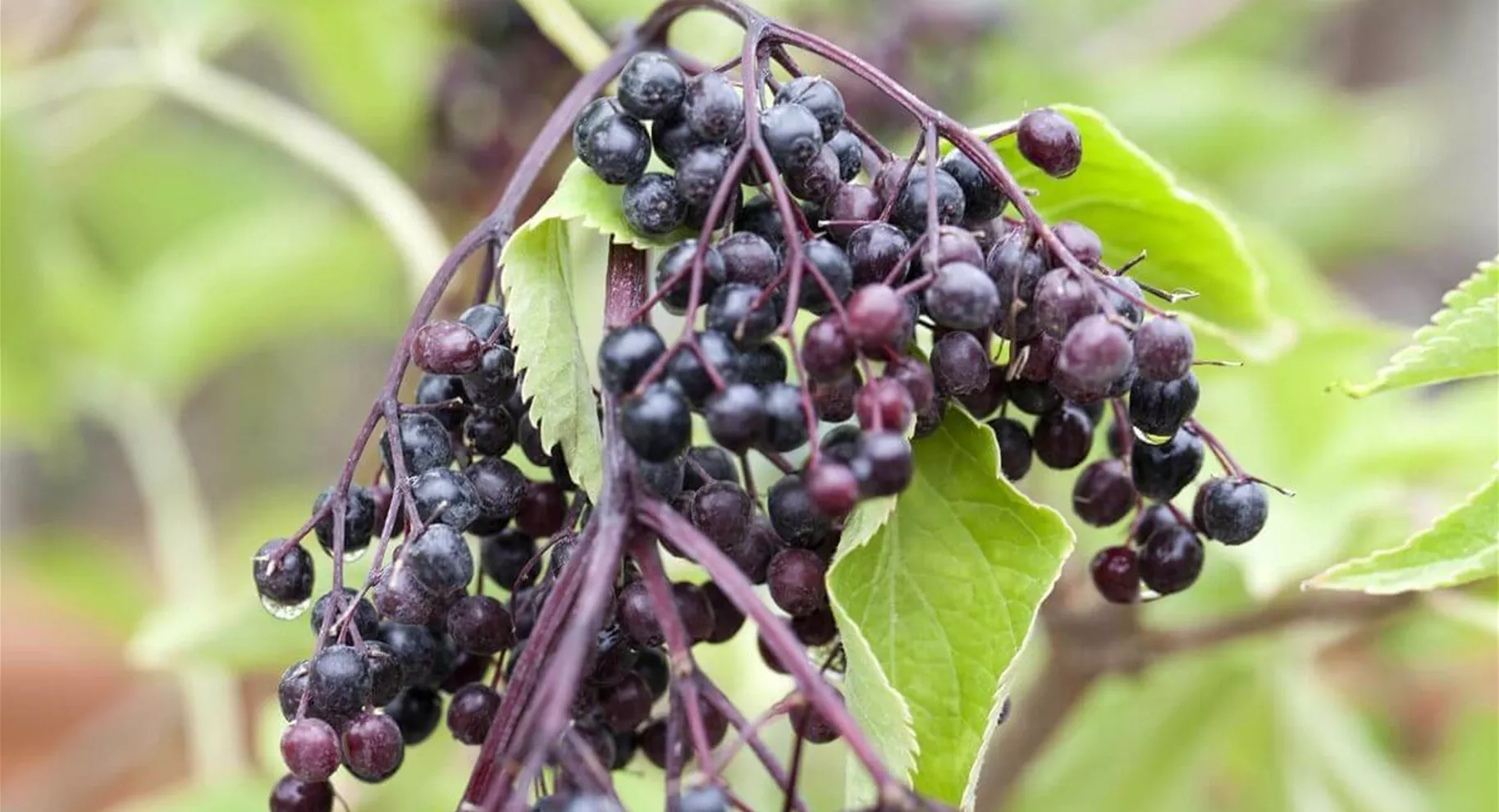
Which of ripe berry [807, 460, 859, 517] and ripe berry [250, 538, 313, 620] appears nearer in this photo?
ripe berry [807, 460, 859, 517]

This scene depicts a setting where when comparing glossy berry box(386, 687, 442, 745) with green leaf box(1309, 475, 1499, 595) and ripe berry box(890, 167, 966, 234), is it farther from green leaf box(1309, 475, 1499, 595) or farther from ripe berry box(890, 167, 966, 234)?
green leaf box(1309, 475, 1499, 595)

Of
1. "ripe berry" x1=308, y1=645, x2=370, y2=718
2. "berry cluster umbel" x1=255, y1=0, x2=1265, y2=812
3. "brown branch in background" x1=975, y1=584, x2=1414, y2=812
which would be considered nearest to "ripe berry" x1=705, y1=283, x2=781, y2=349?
Answer: "berry cluster umbel" x1=255, y1=0, x2=1265, y2=812

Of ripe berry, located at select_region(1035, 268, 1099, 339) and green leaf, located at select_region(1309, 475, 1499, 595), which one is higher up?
ripe berry, located at select_region(1035, 268, 1099, 339)

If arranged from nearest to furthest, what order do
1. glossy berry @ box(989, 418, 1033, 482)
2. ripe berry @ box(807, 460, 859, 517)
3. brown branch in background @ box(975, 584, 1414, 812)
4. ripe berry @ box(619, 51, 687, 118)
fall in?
ripe berry @ box(807, 460, 859, 517)
ripe berry @ box(619, 51, 687, 118)
glossy berry @ box(989, 418, 1033, 482)
brown branch in background @ box(975, 584, 1414, 812)

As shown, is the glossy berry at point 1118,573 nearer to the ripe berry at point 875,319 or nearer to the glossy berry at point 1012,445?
the glossy berry at point 1012,445

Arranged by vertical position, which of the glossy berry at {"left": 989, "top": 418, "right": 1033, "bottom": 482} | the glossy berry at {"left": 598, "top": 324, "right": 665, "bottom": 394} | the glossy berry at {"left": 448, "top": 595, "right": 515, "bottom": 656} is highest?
the glossy berry at {"left": 598, "top": 324, "right": 665, "bottom": 394}

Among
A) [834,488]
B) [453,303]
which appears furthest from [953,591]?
[453,303]
